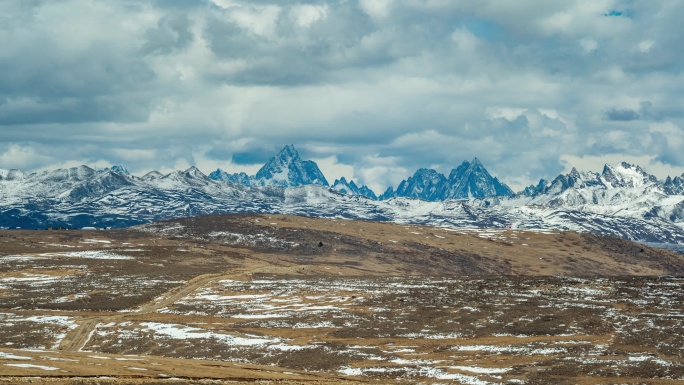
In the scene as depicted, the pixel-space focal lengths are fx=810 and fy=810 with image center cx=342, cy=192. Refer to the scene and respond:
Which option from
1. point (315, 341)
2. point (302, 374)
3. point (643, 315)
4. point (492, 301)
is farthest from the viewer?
point (492, 301)

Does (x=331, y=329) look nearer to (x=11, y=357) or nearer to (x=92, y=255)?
(x=11, y=357)

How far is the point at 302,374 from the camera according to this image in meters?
68.4

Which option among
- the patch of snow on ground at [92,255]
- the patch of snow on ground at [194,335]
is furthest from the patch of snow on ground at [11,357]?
the patch of snow on ground at [92,255]

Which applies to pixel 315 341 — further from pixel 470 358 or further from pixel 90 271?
pixel 90 271

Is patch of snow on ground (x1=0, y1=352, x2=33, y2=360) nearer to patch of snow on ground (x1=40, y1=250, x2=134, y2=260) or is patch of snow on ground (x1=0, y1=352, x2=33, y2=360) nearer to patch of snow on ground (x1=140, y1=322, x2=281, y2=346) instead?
patch of snow on ground (x1=140, y1=322, x2=281, y2=346)

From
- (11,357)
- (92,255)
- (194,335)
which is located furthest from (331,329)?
(92,255)

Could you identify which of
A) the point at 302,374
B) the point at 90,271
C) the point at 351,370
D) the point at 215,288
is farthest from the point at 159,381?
the point at 90,271

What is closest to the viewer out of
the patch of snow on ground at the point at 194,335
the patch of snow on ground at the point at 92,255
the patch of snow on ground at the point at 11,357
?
the patch of snow on ground at the point at 11,357

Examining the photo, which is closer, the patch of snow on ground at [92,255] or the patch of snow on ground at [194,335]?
the patch of snow on ground at [194,335]

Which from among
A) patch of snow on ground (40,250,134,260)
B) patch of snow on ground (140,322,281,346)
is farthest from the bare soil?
patch of snow on ground (40,250,134,260)

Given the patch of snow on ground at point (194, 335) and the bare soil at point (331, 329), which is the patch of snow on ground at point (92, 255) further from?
the patch of snow on ground at point (194, 335)

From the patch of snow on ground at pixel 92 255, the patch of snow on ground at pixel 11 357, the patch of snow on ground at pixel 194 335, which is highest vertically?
the patch of snow on ground at pixel 92 255

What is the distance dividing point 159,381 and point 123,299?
70.2 m

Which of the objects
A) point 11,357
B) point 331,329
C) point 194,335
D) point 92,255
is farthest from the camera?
point 92,255
